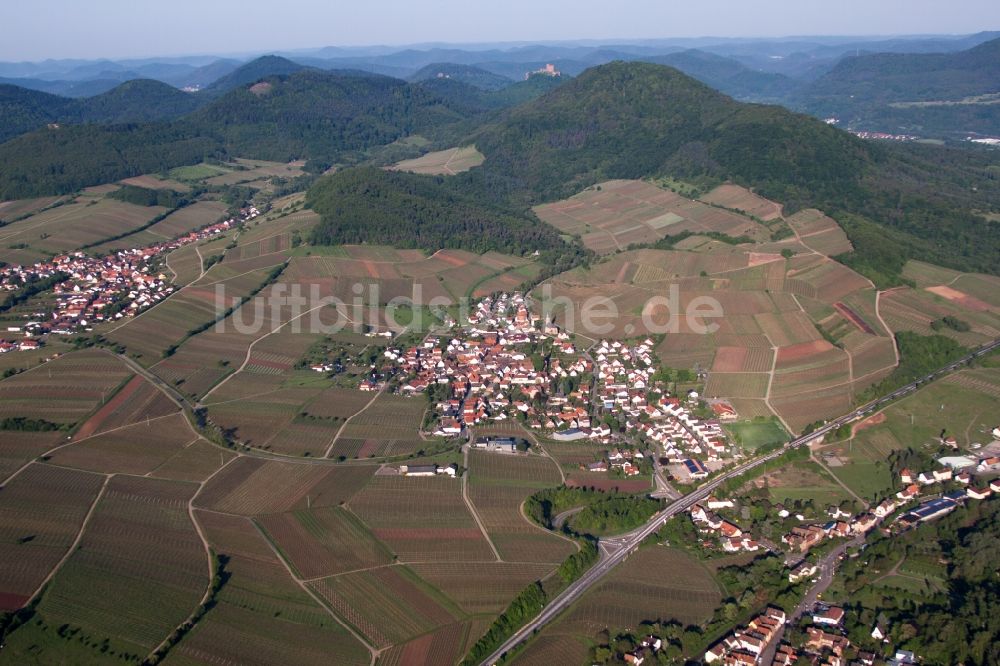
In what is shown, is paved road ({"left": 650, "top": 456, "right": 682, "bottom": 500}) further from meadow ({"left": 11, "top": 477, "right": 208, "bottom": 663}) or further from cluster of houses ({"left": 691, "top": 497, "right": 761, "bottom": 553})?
meadow ({"left": 11, "top": 477, "right": 208, "bottom": 663})

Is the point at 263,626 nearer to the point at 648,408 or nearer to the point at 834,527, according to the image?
the point at 834,527

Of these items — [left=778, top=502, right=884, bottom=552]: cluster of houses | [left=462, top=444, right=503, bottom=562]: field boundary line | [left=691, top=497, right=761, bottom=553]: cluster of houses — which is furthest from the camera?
[left=778, top=502, right=884, bottom=552]: cluster of houses

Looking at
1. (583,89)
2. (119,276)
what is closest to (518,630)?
(119,276)

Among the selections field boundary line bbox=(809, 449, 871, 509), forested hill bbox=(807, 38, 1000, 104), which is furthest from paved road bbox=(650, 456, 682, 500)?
forested hill bbox=(807, 38, 1000, 104)

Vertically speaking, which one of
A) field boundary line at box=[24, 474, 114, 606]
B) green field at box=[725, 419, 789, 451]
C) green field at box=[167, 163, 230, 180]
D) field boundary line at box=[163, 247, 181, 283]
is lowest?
green field at box=[725, 419, 789, 451]

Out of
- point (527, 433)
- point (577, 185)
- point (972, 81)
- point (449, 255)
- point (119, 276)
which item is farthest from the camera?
point (972, 81)

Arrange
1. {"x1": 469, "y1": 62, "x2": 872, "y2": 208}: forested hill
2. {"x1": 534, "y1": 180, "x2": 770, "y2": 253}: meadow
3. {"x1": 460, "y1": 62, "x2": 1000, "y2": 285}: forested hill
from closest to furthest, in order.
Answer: {"x1": 460, "y1": 62, "x2": 1000, "y2": 285}: forested hill
{"x1": 534, "y1": 180, "x2": 770, "y2": 253}: meadow
{"x1": 469, "y1": 62, "x2": 872, "y2": 208}: forested hill

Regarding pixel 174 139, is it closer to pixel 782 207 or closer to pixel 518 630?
pixel 782 207

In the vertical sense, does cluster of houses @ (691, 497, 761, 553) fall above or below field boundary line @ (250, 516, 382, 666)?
below
